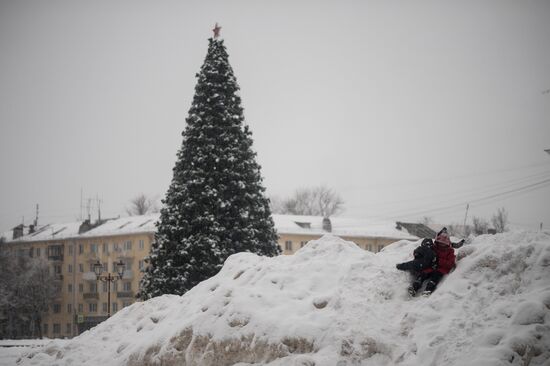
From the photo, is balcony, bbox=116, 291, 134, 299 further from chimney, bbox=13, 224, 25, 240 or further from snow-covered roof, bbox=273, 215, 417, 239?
chimney, bbox=13, 224, 25, 240

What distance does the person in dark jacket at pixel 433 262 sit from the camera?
34.6 feet

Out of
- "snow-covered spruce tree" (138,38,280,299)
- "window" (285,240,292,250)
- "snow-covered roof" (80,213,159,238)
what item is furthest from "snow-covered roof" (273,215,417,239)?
"snow-covered spruce tree" (138,38,280,299)

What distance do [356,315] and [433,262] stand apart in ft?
5.48

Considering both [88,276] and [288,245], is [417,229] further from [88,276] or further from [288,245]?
[88,276]

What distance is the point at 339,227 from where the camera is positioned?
81938 millimetres

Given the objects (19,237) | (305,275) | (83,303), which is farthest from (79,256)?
(305,275)

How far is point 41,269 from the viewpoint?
75.5 metres

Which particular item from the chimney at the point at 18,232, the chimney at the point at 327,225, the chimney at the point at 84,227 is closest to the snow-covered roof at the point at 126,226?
the chimney at the point at 84,227

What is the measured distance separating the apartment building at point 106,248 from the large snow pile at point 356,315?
206 feet

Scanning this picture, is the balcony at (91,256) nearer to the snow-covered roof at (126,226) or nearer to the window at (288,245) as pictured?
the snow-covered roof at (126,226)

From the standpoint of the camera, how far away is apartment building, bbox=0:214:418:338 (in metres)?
77.4

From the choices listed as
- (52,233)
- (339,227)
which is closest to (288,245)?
(339,227)

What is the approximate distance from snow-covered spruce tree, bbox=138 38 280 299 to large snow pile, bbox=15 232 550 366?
33.4 ft

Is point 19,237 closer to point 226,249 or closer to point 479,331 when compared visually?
point 226,249
